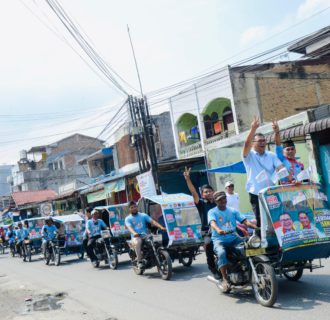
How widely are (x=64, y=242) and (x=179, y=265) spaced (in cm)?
638

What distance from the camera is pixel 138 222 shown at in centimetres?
1010

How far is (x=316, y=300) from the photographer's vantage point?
5.95 metres

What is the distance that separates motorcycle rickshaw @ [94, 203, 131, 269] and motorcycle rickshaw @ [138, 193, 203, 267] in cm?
256

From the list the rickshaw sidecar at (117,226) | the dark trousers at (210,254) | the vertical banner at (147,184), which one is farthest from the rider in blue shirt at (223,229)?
the vertical banner at (147,184)

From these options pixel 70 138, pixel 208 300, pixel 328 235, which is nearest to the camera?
pixel 328 235

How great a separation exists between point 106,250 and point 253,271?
7037 mm

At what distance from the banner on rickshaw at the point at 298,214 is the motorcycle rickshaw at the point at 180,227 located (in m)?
4.12

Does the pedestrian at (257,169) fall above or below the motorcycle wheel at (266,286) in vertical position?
above

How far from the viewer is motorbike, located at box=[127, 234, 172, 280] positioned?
911 centimetres

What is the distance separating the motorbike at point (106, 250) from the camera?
12102 millimetres

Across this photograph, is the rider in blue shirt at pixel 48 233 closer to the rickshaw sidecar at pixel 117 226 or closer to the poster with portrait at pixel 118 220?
the rickshaw sidecar at pixel 117 226

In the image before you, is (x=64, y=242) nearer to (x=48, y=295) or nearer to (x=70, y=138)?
(x=48, y=295)

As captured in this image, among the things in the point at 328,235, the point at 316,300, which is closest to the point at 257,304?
the point at 316,300

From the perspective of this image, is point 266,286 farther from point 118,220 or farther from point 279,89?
point 279,89
